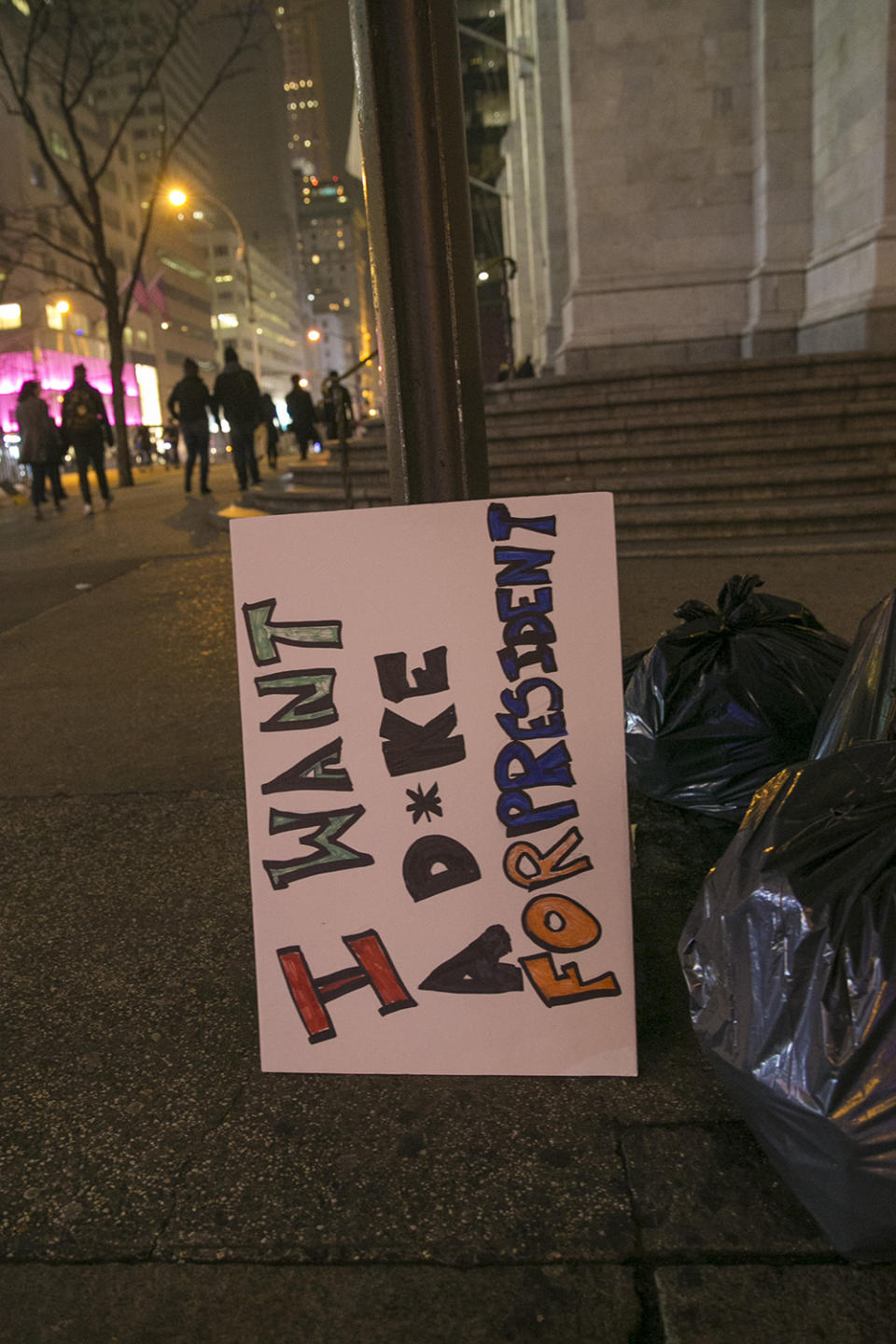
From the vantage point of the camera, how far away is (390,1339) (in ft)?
4.98

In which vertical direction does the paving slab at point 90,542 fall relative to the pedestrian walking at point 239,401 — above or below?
below

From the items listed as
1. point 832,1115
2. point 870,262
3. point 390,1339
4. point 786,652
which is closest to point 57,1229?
point 390,1339

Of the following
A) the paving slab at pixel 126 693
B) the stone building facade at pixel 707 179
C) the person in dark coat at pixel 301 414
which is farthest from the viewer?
the person in dark coat at pixel 301 414

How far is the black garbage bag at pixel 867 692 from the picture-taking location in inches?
90.7

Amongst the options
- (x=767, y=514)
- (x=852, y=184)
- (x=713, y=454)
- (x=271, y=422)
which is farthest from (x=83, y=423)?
(x=767, y=514)

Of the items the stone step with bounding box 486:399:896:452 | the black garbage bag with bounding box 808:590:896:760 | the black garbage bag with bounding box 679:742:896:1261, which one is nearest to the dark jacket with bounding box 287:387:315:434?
the stone step with bounding box 486:399:896:452

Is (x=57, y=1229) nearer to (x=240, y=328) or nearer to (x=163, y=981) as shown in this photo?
(x=163, y=981)

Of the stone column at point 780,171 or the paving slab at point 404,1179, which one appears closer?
the paving slab at point 404,1179

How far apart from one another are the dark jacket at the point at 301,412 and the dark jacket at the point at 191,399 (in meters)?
4.74

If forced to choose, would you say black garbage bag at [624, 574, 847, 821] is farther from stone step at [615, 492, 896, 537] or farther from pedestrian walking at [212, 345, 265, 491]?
pedestrian walking at [212, 345, 265, 491]

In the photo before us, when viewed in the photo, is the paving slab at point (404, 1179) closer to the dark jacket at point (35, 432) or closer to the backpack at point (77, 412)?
the backpack at point (77, 412)

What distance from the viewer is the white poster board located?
81.0 inches

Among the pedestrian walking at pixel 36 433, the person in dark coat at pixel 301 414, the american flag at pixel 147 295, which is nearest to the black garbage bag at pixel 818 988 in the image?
the pedestrian walking at pixel 36 433

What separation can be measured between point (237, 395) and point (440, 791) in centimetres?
1278
